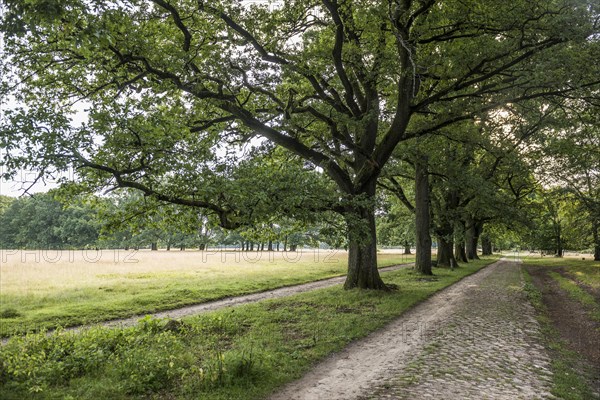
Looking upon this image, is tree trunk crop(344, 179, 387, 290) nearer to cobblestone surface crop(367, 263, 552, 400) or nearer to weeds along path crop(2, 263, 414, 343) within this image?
weeds along path crop(2, 263, 414, 343)

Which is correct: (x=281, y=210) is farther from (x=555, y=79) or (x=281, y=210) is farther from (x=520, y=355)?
(x=555, y=79)

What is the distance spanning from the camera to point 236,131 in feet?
51.5

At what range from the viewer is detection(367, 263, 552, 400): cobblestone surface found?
5.89 metres

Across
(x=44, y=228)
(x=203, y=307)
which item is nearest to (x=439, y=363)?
(x=203, y=307)

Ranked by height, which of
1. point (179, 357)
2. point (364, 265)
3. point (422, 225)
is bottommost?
point (179, 357)

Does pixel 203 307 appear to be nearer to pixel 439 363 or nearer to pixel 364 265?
pixel 364 265

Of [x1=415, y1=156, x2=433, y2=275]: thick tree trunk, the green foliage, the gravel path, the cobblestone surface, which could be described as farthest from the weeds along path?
the green foliage

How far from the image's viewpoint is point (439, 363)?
724 centimetres

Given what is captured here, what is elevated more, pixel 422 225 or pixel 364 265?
pixel 422 225

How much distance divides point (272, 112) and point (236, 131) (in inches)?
81.5

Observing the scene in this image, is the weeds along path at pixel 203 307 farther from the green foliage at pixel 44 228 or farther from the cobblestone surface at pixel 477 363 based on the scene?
the green foliage at pixel 44 228

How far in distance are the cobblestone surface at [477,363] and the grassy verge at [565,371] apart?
163 mm

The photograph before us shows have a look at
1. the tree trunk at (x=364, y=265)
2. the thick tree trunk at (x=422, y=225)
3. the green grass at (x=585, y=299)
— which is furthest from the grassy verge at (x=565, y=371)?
the thick tree trunk at (x=422, y=225)

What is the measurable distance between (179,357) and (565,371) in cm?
732
